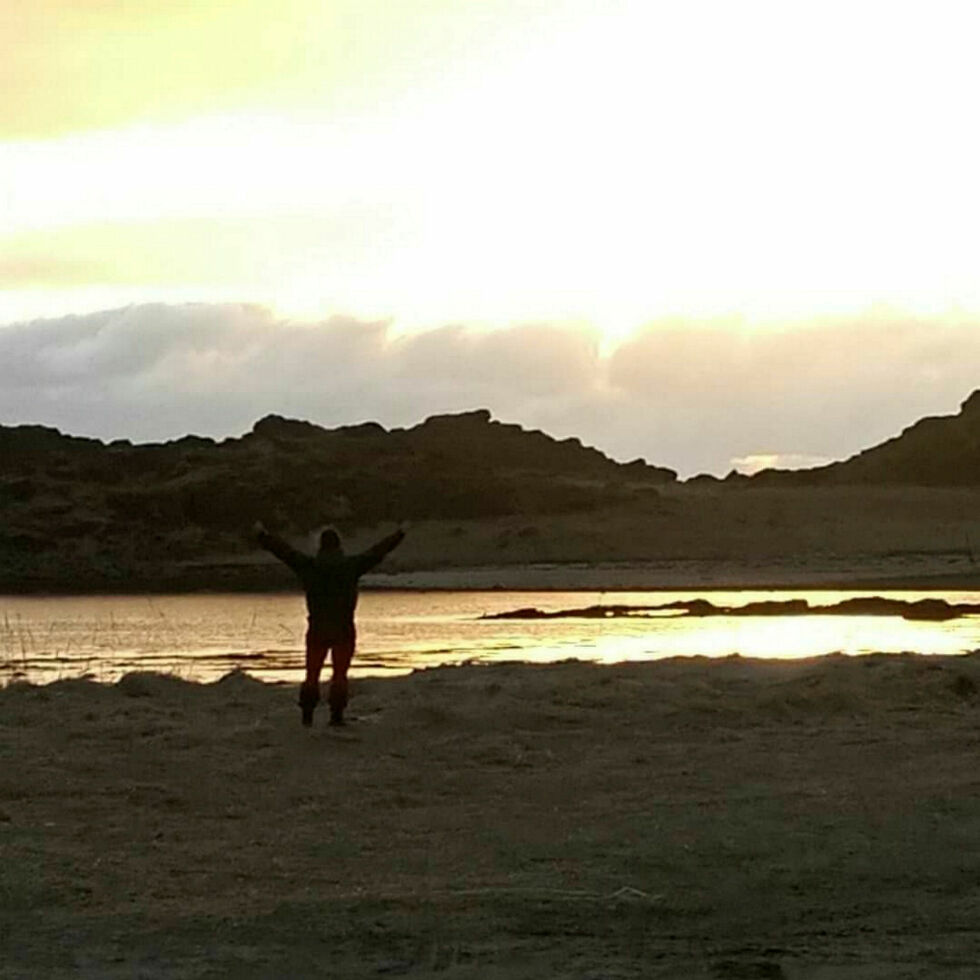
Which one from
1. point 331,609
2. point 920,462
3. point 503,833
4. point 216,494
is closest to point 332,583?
point 331,609

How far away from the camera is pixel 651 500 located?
8588 cm

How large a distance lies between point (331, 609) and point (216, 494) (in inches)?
2861

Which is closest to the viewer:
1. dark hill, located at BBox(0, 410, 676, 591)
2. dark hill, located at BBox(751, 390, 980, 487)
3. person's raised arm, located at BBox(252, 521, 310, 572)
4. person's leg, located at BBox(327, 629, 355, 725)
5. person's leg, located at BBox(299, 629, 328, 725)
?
person's leg, located at BBox(299, 629, 328, 725)

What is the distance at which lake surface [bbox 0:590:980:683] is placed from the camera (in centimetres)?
2673

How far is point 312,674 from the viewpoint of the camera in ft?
46.8

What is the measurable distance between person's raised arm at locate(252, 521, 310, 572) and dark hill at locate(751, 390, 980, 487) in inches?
3130

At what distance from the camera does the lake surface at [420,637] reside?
1053 inches

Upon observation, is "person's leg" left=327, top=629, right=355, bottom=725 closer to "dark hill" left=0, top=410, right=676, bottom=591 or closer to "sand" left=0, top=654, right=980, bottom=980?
"sand" left=0, top=654, right=980, bottom=980

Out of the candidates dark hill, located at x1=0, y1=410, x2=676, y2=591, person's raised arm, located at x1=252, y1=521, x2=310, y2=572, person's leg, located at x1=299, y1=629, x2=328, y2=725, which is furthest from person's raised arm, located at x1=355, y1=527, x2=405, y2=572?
dark hill, located at x1=0, y1=410, x2=676, y2=591

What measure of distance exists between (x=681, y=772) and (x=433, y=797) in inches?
70.5

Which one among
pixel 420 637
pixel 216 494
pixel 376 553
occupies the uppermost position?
pixel 216 494

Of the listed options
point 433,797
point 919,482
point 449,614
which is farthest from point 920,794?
point 919,482

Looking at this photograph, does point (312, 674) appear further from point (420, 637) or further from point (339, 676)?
point (420, 637)

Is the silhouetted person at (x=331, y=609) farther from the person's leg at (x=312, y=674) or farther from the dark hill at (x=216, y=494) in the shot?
the dark hill at (x=216, y=494)
